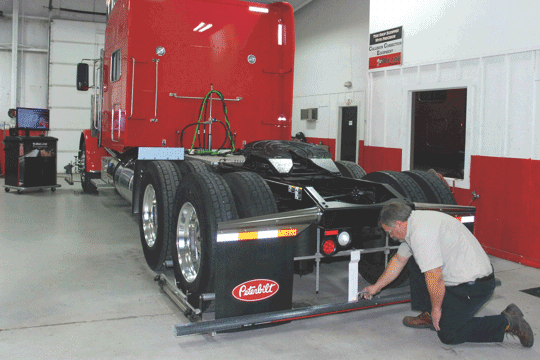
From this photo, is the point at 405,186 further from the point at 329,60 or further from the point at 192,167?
the point at 329,60

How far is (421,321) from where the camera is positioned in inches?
151

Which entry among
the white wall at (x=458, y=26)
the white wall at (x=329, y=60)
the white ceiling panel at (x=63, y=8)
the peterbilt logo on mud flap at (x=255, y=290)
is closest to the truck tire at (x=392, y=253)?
the peterbilt logo on mud flap at (x=255, y=290)

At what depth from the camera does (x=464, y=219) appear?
13.8ft

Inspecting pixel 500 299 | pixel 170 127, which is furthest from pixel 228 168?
pixel 500 299

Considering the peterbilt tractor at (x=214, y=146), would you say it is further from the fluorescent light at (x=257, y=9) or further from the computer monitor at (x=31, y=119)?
the computer monitor at (x=31, y=119)

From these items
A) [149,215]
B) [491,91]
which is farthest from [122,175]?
[491,91]

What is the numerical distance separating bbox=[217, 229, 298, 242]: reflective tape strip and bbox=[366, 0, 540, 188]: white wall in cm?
365

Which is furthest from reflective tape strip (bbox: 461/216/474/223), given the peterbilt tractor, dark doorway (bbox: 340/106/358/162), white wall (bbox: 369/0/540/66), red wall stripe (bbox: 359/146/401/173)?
dark doorway (bbox: 340/106/358/162)

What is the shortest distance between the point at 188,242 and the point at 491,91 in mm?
4228

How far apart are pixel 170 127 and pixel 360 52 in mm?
6681

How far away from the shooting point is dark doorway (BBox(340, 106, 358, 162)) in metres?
11.9

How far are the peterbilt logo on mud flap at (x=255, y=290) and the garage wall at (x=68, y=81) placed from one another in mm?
13485

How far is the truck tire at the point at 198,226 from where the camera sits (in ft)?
11.9

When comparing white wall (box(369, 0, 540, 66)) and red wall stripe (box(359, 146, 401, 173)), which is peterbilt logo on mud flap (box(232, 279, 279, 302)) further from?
red wall stripe (box(359, 146, 401, 173))
